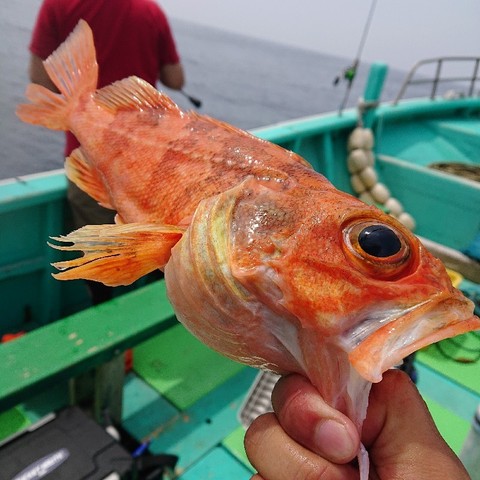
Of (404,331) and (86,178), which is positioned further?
(86,178)

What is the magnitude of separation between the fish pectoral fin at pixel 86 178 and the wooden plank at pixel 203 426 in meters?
1.60

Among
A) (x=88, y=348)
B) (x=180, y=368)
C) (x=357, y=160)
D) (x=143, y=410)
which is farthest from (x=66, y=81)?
(x=357, y=160)

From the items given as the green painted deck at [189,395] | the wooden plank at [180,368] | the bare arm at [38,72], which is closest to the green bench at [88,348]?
the green painted deck at [189,395]

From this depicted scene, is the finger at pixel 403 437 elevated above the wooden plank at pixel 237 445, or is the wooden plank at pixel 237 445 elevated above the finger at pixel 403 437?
the finger at pixel 403 437

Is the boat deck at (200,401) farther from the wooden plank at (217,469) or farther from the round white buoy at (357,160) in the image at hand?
the round white buoy at (357,160)

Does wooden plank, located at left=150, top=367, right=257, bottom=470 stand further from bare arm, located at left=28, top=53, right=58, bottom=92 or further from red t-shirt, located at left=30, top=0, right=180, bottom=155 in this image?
bare arm, located at left=28, top=53, right=58, bottom=92

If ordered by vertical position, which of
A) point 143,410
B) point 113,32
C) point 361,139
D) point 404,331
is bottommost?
point 143,410

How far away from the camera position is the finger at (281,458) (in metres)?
0.89

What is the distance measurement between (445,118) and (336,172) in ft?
12.0

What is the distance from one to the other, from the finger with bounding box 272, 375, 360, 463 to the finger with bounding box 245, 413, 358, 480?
2cm

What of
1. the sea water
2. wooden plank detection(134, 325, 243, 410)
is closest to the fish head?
wooden plank detection(134, 325, 243, 410)

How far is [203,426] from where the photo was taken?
8.58 ft

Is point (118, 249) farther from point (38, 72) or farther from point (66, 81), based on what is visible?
point (38, 72)

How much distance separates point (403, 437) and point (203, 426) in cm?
185
